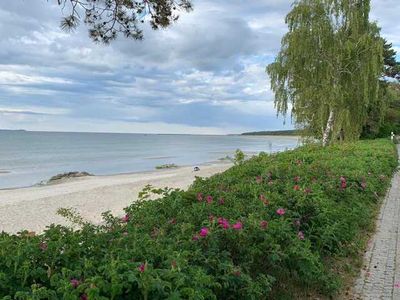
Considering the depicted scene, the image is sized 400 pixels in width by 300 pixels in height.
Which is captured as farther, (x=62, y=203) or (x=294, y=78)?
(x=294, y=78)

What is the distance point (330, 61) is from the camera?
2316 cm

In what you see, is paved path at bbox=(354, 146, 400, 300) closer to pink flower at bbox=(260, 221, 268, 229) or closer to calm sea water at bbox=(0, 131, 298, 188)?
pink flower at bbox=(260, 221, 268, 229)

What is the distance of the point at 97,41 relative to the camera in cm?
539

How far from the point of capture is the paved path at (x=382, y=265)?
5.09 m

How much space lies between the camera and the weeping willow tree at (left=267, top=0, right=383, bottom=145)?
74.9 feet

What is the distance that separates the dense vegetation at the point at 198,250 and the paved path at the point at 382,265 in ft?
0.81

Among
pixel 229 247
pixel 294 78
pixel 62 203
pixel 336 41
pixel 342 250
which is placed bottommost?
pixel 62 203

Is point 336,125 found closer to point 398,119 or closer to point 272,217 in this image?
point 272,217

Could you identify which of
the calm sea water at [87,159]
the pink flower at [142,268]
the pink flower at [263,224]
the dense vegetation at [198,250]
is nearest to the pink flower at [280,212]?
the dense vegetation at [198,250]

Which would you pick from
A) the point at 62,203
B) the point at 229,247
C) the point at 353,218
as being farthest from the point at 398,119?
the point at 229,247

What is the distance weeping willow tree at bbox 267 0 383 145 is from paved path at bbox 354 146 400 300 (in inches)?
568

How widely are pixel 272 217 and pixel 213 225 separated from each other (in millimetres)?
1185

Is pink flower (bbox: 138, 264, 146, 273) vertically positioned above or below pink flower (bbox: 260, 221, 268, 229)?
above

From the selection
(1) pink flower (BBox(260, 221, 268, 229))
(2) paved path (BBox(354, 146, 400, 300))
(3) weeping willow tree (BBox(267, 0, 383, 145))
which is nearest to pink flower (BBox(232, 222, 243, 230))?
(1) pink flower (BBox(260, 221, 268, 229))
